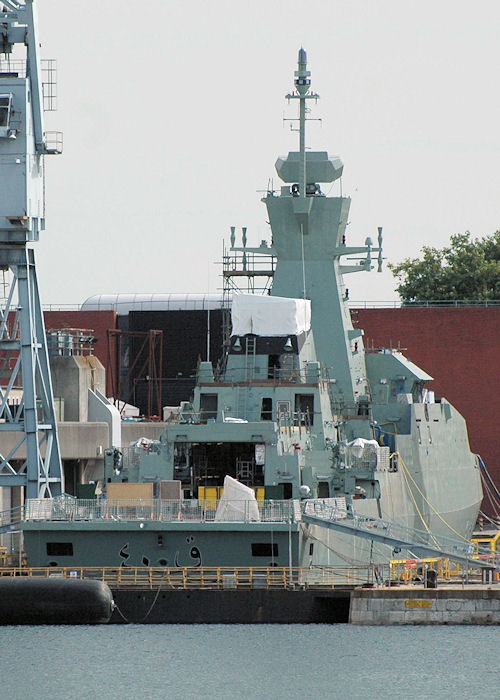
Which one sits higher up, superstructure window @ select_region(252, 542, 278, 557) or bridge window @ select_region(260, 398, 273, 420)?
bridge window @ select_region(260, 398, 273, 420)

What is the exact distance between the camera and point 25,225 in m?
48.6

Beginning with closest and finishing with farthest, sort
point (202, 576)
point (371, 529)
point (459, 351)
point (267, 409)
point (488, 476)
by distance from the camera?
point (202, 576) < point (371, 529) < point (267, 409) < point (488, 476) < point (459, 351)

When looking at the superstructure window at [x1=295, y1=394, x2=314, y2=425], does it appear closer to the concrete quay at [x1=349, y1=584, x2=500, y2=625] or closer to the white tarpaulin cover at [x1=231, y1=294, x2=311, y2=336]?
the white tarpaulin cover at [x1=231, y1=294, x2=311, y2=336]

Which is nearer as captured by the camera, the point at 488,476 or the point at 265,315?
the point at 265,315

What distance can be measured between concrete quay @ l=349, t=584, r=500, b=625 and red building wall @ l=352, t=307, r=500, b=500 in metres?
27.3

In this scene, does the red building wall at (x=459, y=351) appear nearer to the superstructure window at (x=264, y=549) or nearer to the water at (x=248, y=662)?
the superstructure window at (x=264, y=549)

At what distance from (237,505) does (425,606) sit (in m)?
5.35

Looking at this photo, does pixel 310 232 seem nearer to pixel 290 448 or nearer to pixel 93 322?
pixel 290 448

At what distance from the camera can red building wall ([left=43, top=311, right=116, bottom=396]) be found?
7144 cm

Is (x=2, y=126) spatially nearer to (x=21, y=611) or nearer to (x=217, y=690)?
(x=21, y=611)

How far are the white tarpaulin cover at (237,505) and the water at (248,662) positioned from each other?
9.04 feet

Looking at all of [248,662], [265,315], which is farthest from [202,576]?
[265,315]

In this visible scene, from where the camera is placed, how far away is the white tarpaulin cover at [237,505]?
140 feet

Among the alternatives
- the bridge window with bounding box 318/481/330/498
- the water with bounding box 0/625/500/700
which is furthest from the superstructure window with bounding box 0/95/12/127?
the water with bounding box 0/625/500/700
